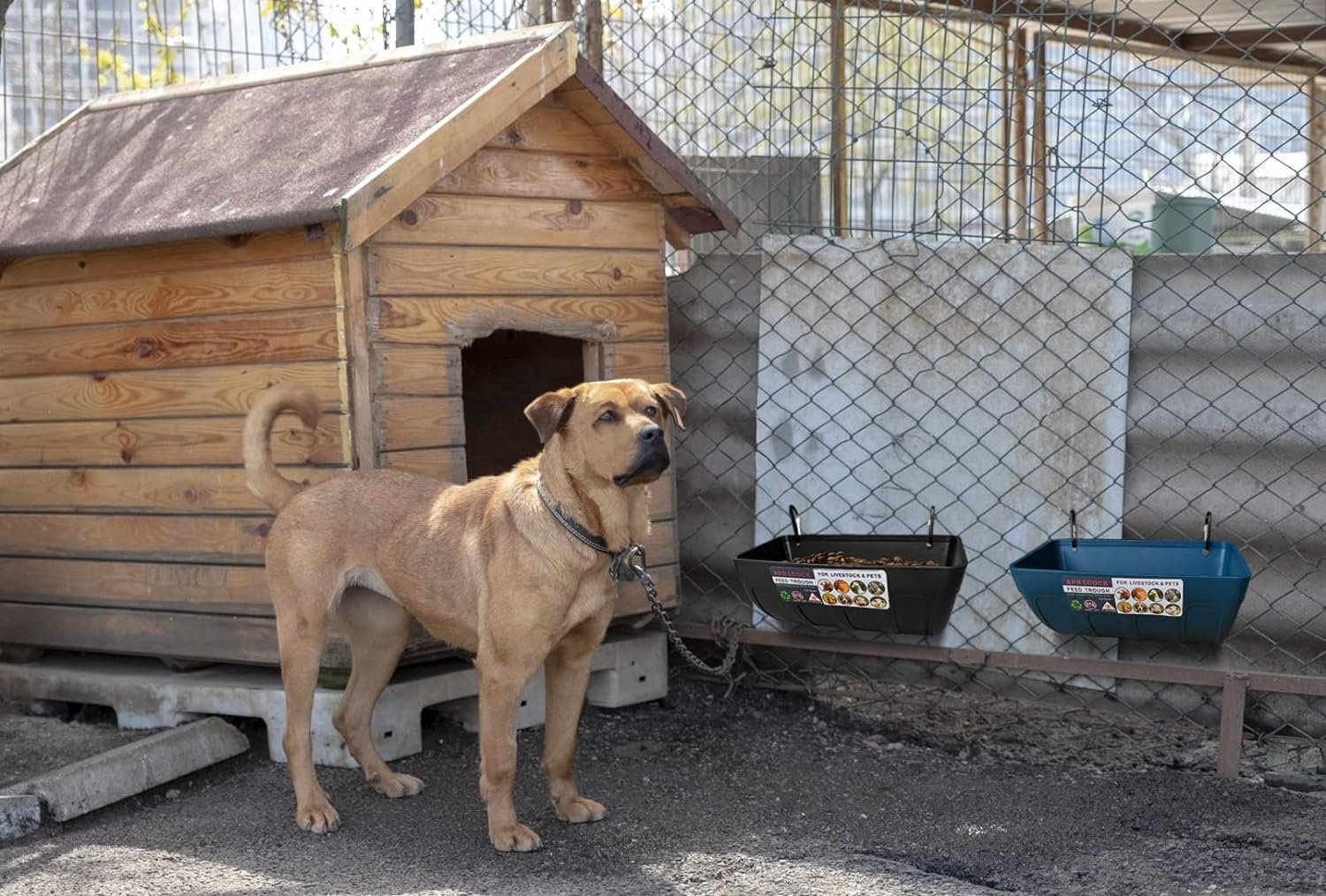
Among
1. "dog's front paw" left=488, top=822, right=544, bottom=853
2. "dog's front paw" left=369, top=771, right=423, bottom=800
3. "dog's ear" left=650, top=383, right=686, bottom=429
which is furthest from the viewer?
"dog's front paw" left=369, top=771, right=423, bottom=800

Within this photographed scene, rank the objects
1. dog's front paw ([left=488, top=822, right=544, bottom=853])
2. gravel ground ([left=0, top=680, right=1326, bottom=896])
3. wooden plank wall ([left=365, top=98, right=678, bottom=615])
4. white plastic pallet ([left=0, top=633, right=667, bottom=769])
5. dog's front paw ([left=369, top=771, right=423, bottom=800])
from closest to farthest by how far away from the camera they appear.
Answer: gravel ground ([left=0, top=680, right=1326, bottom=896])
dog's front paw ([left=488, top=822, right=544, bottom=853])
dog's front paw ([left=369, top=771, right=423, bottom=800])
wooden plank wall ([left=365, top=98, right=678, bottom=615])
white plastic pallet ([left=0, top=633, right=667, bottom=769])

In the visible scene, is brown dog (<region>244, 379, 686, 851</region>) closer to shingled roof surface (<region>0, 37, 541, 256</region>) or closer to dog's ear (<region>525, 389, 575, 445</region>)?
dog's ear (<region>525, 389, 575, 445</region>)

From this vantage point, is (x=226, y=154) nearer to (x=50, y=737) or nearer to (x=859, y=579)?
(x=50, y=737)

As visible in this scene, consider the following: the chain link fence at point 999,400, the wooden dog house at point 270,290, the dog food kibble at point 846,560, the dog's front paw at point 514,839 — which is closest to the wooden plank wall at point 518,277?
the wooden dog house at point 270,290

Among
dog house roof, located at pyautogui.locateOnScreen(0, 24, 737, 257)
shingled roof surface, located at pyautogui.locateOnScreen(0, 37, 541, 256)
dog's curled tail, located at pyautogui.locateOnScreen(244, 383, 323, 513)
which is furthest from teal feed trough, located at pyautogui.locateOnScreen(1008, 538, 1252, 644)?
shingled roof surface, located at pyautogui.locateOnScreen(0, 37, 541, 256)

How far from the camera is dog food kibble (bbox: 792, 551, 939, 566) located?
16.3 ft

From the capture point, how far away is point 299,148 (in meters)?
4.92

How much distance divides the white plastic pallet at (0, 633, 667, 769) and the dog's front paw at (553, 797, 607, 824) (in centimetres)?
73

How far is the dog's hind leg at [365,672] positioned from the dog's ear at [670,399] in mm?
1208

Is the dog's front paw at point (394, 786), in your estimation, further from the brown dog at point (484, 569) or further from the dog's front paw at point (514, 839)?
the dog's front paw at point (514, 839)

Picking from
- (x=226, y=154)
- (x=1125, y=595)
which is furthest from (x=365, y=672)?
(x=1125, y=595)

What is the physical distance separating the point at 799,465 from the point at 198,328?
2378 millimetres

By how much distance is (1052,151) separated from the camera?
15.6ft

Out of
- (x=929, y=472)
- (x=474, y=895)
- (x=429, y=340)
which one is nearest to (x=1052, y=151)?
(x=929, y=472)
